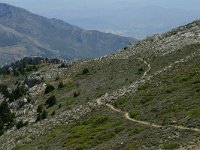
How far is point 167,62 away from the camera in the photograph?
293 feet

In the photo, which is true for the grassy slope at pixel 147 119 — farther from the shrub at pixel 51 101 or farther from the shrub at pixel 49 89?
the shrub at pixel 49 89

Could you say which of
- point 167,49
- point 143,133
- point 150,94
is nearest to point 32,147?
point 150,94

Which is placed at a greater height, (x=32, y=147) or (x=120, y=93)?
(x=120, y=93)

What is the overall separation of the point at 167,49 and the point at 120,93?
36667mm

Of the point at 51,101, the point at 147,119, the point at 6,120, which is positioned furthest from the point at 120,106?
the point at 6,120

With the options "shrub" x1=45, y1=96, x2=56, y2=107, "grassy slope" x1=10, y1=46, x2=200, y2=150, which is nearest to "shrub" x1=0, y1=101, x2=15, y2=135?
"shrub" x1=45, y1=96, x2=56, y2=107

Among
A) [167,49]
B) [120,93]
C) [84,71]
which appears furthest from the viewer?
[84,71]

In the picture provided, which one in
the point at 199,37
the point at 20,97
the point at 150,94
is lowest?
the point at 20,97

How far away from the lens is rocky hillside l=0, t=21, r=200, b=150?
1706 inches

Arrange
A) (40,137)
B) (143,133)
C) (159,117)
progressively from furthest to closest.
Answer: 1. (40,137)
2. (159,117)
3. (143,133)

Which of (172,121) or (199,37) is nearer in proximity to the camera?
(172,121)

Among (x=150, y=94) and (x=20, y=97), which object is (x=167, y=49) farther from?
(x=150, y=94)

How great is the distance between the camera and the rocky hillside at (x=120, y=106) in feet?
142

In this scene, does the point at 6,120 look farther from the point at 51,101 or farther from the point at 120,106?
the point at 120,106
